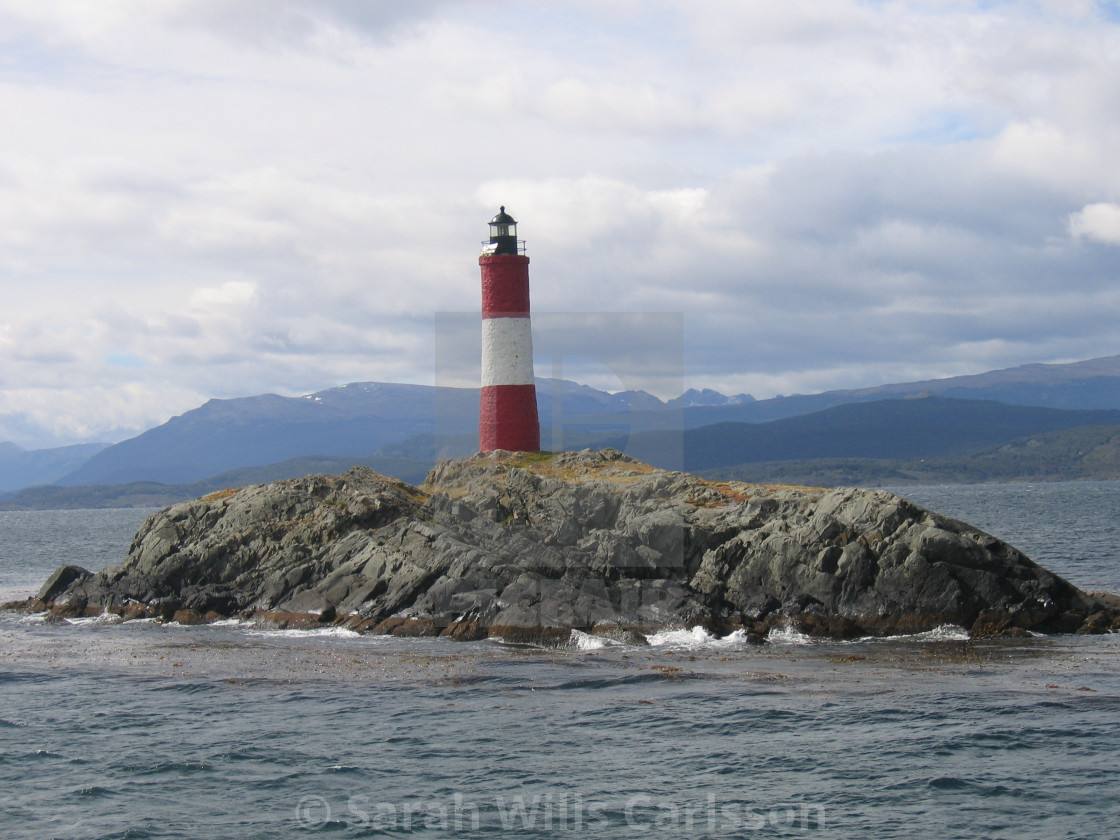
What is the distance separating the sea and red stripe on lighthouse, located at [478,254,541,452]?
58.0 ft

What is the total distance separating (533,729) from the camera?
76.3ft

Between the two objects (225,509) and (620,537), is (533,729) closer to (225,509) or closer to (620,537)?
(620,537)

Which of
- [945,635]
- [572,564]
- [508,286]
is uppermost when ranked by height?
[508,286]

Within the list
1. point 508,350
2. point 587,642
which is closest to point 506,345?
point 508,350

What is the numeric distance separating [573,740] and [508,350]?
1100 inches

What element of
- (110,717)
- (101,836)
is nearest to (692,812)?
(101,836)

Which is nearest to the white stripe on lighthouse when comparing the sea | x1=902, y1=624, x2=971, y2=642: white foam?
the sea

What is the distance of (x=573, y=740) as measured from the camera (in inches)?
882

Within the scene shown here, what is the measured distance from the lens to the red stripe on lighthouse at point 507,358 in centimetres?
4812

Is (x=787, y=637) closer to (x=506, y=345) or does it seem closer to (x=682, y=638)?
(x=682, y=638)

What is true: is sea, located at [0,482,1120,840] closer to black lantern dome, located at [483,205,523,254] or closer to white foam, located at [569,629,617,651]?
white foam, located at [569,629,617,651]

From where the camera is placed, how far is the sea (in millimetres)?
18375

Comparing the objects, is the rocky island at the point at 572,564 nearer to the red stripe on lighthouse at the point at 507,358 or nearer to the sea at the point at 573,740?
the sea at the point at 573,740

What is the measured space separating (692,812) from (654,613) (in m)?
16.5
